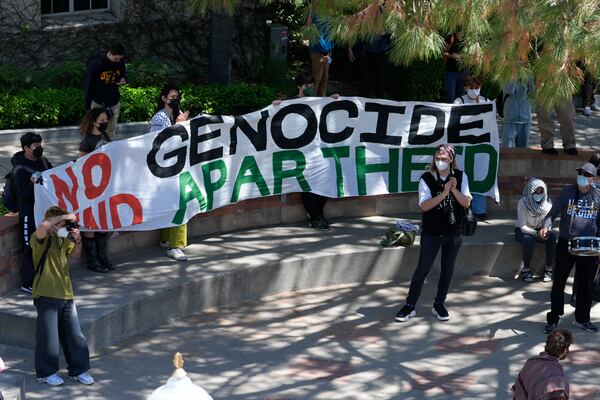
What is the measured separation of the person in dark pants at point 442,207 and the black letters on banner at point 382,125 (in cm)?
210

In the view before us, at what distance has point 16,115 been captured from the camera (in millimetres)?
15312

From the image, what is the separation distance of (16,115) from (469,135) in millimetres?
5441

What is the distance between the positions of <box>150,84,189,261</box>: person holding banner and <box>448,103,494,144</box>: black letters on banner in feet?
10.1

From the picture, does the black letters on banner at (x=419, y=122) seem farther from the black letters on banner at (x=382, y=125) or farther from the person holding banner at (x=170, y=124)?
the person holding banner at (x=170, y=124)

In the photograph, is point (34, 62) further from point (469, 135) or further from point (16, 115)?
point (469, 135)

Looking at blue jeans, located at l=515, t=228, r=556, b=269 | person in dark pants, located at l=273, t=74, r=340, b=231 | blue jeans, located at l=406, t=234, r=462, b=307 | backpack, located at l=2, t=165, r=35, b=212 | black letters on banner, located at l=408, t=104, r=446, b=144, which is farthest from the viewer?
black letters on banner, located at l=408, t=104, r=446, b=144

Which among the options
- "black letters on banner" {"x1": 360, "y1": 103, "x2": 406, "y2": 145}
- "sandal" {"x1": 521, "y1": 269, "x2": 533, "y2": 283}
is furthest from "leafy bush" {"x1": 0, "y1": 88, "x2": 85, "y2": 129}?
"sandal" {"x1": 521, "y1": 269, "x2": 533, "y2": 283}

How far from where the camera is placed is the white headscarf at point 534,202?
1289 cm

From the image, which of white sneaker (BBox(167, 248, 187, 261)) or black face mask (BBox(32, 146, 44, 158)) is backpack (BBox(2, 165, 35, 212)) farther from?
white sneaker (BBox(167, 248, 187, 261))

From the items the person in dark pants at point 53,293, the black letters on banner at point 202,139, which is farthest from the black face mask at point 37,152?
the black letters on banner at point 202,139

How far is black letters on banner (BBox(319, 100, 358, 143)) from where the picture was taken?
1355 centimetres

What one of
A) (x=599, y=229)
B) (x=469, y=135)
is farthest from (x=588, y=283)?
(x=469, y=135)

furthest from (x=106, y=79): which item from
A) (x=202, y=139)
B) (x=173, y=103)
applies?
(x=202, y=139)

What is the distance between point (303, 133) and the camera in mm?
13453
